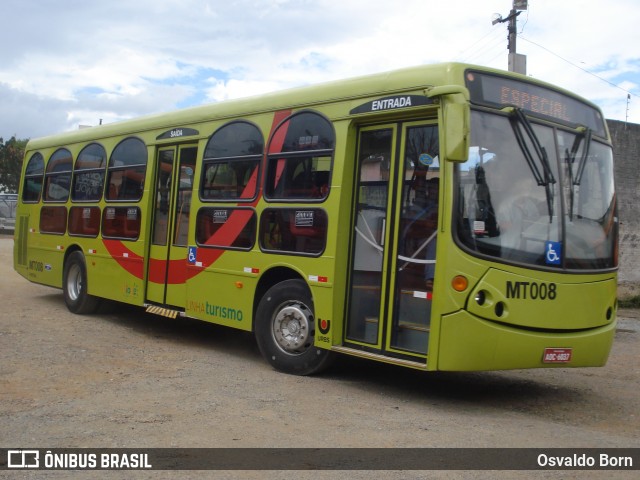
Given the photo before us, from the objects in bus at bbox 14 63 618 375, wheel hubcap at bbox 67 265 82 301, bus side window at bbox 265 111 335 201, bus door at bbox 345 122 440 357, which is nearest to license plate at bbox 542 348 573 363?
bus at bbox 14 63 618 375

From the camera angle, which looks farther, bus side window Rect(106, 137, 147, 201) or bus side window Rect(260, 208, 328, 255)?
bus side window Rect(106, 137, 147, 201)

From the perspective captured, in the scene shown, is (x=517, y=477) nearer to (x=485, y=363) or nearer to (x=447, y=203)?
(x=485, y=363)

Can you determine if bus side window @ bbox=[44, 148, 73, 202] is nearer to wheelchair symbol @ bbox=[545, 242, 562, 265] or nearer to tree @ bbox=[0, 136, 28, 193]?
wheelchair symbol @ bbox=[545, 242, 562, 265]

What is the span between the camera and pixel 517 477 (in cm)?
478

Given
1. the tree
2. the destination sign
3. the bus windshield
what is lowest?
the bus windshield

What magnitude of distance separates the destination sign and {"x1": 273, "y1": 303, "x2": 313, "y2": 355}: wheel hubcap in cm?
281

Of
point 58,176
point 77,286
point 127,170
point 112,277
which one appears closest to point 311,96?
point 127,170

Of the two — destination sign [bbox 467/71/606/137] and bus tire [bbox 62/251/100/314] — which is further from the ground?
destination sign [bbox 467/71/606/137]

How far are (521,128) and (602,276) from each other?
1.63 metres

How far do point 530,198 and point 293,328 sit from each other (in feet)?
9.28

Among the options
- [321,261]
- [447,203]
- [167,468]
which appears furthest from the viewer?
[321,261]

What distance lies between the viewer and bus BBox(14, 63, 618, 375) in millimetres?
6301

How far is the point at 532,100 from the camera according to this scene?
6832 mm

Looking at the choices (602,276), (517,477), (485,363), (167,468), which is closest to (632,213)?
(602,276)
